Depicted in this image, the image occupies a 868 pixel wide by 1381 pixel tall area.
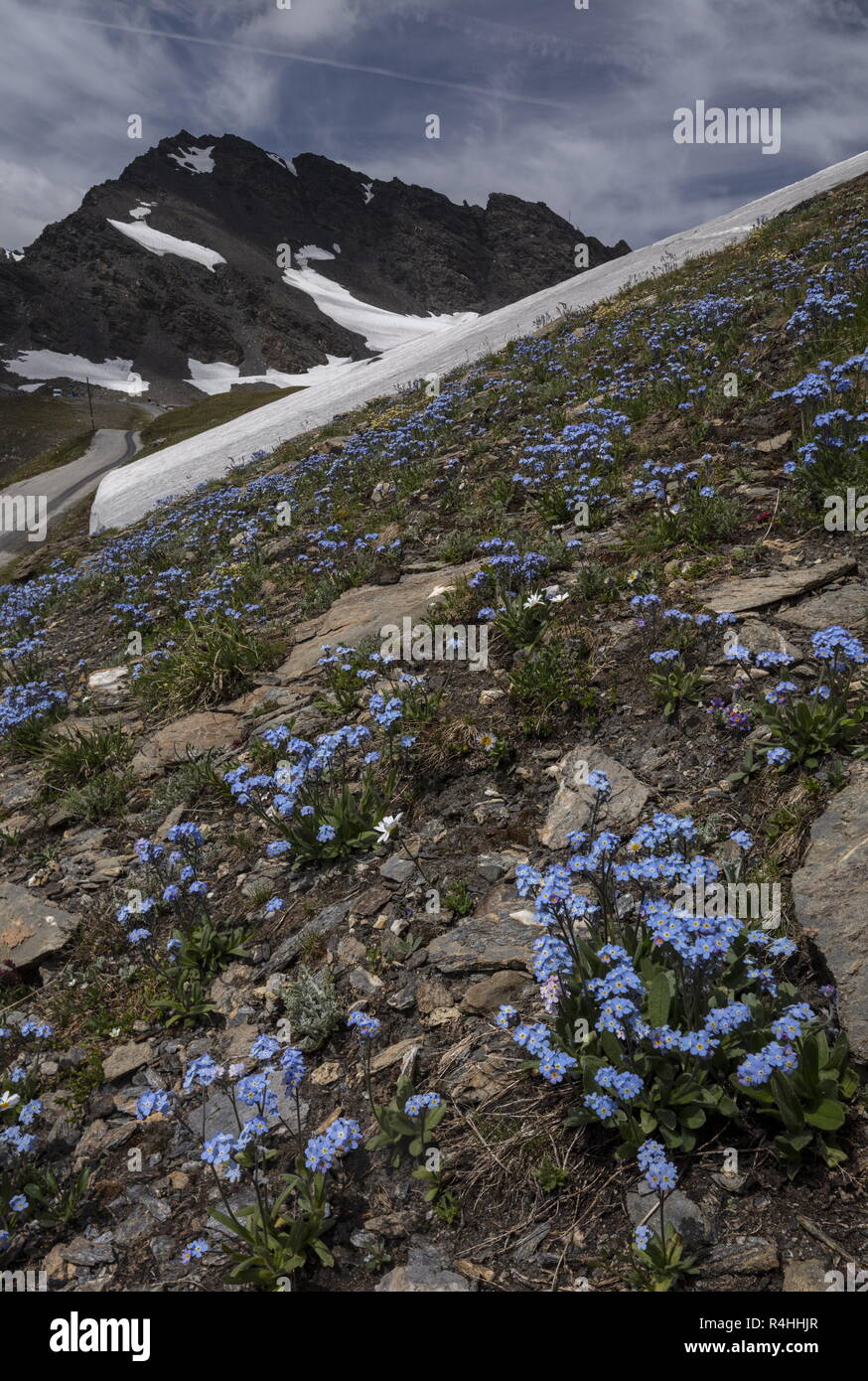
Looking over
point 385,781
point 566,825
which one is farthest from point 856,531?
point 385,781

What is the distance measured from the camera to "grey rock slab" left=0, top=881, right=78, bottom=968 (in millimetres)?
6188

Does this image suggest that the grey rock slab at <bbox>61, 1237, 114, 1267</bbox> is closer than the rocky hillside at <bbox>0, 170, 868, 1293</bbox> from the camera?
No

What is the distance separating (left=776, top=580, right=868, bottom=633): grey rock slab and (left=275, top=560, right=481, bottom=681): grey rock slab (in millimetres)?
4111

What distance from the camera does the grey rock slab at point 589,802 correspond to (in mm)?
5320

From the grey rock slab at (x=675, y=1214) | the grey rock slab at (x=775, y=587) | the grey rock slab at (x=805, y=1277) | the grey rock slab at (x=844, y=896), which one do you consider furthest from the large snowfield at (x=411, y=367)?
the grey rock slab at (x=805, y=1277)

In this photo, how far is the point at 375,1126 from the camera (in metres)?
4.02

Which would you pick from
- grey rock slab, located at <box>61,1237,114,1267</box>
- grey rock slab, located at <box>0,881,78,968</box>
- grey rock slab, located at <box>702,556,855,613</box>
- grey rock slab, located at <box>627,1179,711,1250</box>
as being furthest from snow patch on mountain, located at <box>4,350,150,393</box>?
grey rock slab, located at <box>627,1179,711,1250</box>

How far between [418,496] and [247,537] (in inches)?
162

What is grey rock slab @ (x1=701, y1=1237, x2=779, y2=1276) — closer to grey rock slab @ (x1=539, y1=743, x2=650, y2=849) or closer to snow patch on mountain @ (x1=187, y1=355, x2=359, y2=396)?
grey rock slab @ (x1=539, y1=743, x2=650, y2=849)

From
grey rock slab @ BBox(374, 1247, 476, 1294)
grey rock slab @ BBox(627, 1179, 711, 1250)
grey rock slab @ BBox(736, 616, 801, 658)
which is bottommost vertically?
grey rock slab @ BBox(374, 1247, 476, 1294)

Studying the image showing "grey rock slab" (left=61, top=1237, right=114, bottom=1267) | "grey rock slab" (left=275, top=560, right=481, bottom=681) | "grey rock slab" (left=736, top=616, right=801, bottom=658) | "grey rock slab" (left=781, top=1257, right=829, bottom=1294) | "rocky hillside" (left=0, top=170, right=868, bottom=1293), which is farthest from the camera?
"grey rock slab" (left=275, top=560, right=481, bottom=681)

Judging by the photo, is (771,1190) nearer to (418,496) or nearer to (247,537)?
(418,496)

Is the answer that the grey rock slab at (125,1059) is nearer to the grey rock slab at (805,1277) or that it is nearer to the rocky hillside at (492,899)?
the rocky hillside at (492,899)

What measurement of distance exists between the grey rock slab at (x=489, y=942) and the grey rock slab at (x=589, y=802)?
0.62 m
